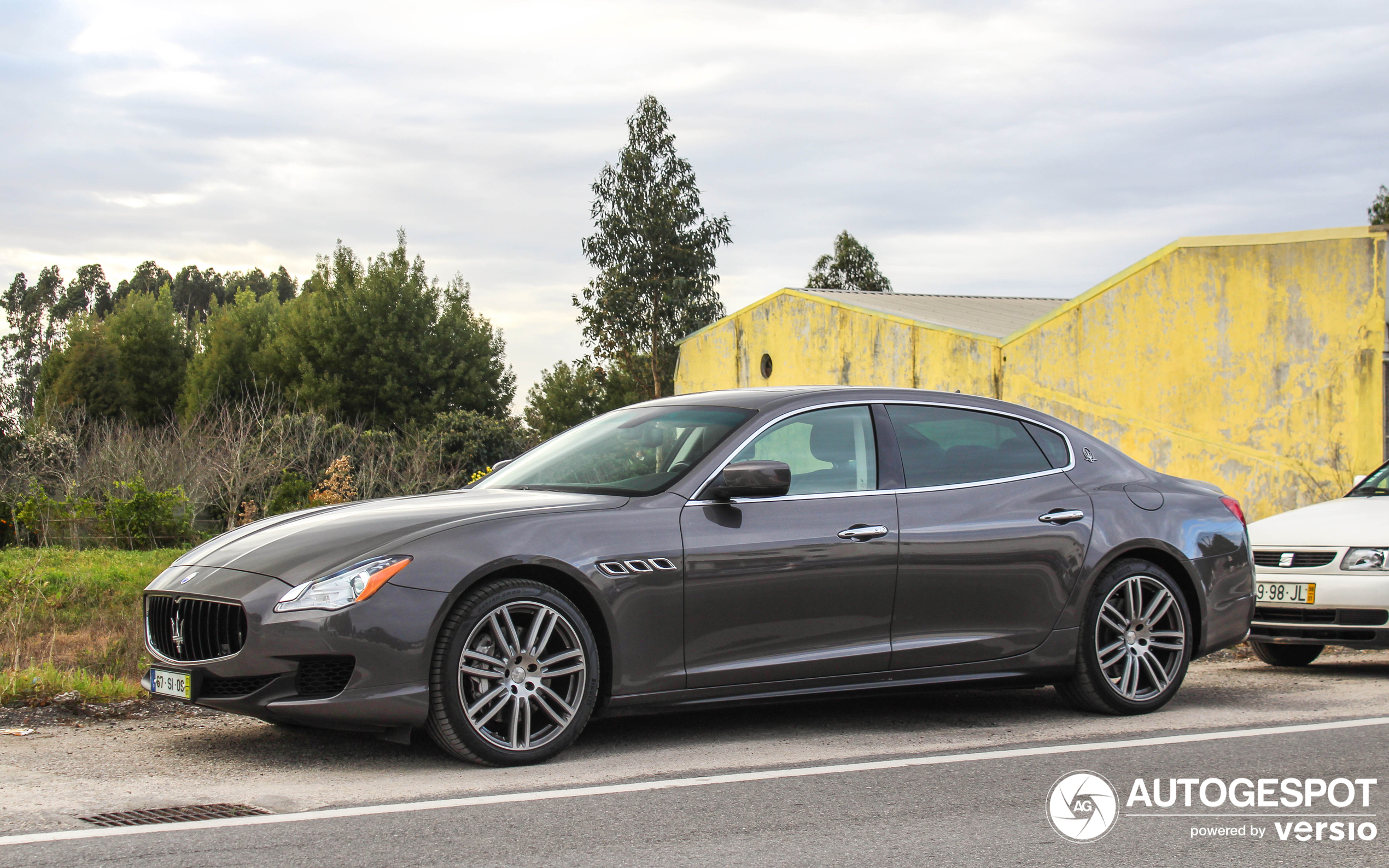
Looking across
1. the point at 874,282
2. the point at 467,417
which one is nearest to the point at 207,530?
the point at 467,417

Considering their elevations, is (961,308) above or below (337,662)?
above

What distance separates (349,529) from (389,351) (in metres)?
45.2

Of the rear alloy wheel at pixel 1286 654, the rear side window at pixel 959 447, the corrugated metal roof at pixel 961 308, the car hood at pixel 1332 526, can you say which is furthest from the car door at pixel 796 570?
the corrugated metal roof at pixel 961 308

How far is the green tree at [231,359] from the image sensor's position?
186ft

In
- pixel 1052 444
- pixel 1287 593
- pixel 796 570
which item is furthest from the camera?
pixel 1287 593

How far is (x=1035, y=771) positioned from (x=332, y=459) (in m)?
26.8

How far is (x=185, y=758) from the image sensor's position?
5555 mm

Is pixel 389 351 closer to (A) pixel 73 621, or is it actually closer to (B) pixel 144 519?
(B) pixel 144 519

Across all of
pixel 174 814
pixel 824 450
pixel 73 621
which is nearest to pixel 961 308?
pixel 73 621

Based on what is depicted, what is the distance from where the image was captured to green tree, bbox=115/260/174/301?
11312 centimetres

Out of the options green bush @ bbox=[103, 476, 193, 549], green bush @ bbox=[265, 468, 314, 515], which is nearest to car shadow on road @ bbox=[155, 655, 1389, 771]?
green bush @ bbox=[265, 468, 314, 515]

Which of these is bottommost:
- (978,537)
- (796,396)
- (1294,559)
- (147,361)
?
(1294,559)

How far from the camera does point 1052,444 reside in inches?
276

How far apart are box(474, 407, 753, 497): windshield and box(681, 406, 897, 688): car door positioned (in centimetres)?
21
